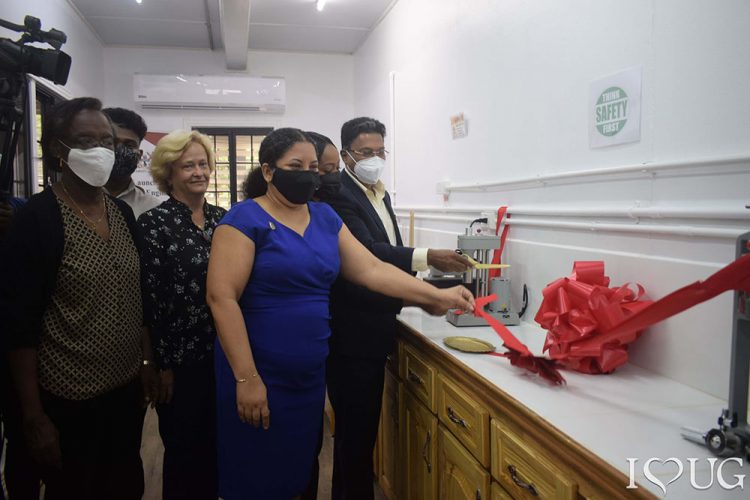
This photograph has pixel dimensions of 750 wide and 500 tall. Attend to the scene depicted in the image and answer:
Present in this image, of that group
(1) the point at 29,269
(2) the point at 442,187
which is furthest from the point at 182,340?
(2) the point at 442,187

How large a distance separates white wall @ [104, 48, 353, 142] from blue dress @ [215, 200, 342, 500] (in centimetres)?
416

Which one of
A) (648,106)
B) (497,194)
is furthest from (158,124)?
(648,106)

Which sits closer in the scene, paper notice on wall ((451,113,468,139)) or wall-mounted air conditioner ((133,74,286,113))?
paper notice on wall ((451,113,468,139))

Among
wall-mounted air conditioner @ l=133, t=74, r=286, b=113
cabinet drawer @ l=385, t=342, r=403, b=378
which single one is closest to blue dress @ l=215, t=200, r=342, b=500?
cabinet drawer @ l=385, t=342, r=403, b=378

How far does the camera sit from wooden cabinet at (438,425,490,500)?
1364 mm

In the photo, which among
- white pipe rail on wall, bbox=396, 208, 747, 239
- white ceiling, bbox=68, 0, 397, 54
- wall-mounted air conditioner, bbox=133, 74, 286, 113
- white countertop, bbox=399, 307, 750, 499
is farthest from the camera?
wall-mounted air conditioner, bbox=133, 74, 286, 113

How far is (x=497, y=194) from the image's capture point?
2.36 meters

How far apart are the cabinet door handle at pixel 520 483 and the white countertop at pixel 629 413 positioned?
173mm

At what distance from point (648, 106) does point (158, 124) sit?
483 centimetres

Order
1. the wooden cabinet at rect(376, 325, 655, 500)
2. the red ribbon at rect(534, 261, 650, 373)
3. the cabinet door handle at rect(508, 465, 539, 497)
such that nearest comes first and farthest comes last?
the wooden cabinet at rect(376, 325, 655, 500) → the cabinet door handle at rect(508, 465, 539, 497) → the red ribbon at rect(534, 261, 650, 373)

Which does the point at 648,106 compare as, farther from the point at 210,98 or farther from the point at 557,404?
the point at 210,98

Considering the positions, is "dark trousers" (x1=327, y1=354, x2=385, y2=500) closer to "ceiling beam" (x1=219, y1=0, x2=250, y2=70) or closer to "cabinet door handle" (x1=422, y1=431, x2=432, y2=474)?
"cabinet door handle" (x1=422, y1=431, x2=432, y2=474)

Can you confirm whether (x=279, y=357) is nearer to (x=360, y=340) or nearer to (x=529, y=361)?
(x=360, y=340)

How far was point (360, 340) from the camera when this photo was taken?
1702mm
